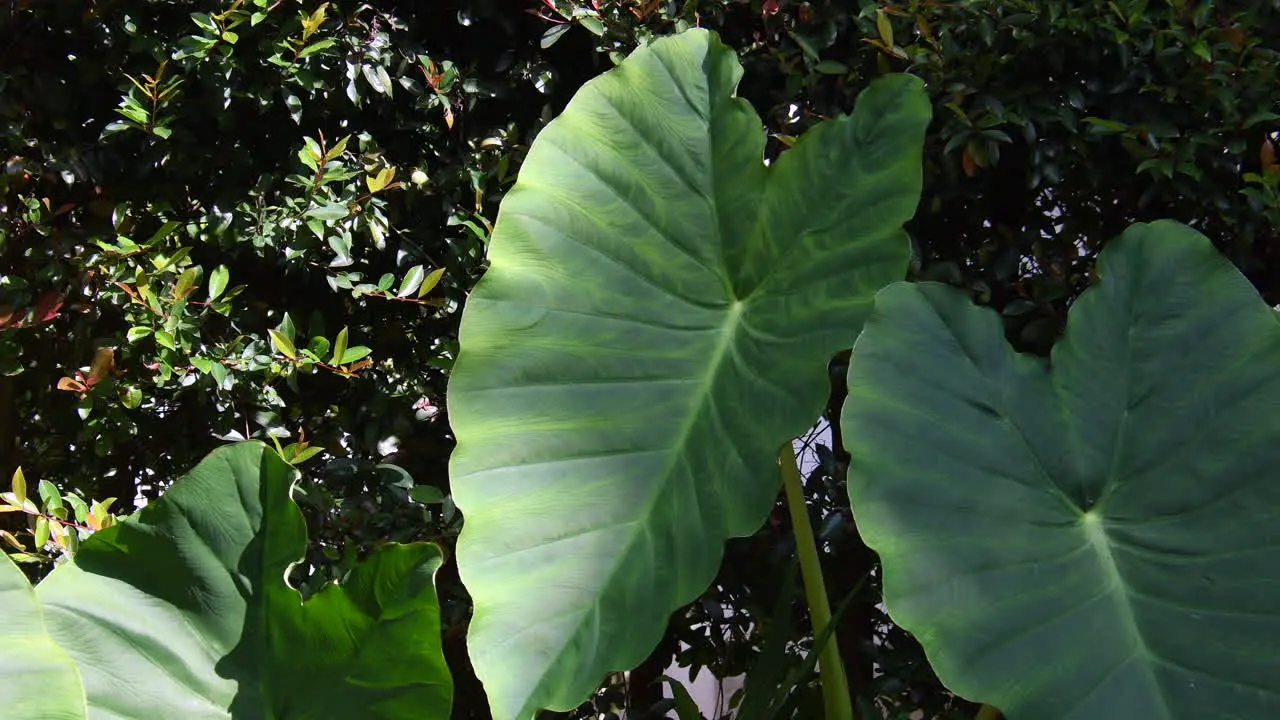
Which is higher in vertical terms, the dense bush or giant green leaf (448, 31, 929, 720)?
the dense bush

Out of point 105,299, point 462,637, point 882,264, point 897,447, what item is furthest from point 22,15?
point 897,447

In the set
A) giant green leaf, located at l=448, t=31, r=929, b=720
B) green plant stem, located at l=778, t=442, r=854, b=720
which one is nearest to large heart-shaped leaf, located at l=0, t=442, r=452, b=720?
giant green leaf, located at l=448, t=31, r=929, b=720

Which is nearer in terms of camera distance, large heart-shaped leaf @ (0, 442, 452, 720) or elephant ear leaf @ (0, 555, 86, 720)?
elephant ear leaf @ (0, 555, 86, 720)

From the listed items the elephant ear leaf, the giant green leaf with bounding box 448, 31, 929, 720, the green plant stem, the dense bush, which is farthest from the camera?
the dense bush

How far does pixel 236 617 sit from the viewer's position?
3.29ft

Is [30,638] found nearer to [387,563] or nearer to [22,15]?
[387,563]

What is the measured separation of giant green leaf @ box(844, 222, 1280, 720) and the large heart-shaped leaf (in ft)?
1.39

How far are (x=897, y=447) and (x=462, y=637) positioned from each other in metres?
1.02

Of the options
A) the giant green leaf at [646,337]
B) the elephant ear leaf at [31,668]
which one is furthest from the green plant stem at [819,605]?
the elephant ear leaf at [31,668]

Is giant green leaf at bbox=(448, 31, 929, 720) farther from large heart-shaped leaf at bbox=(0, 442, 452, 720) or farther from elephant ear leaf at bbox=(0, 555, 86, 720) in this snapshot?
elephant ear leaf at bbox=(0, 555, 86, 720)

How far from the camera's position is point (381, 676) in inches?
38.5

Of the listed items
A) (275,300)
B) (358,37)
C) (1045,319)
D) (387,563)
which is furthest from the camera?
(275,300)

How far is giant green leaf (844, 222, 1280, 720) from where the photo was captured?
0.83 m

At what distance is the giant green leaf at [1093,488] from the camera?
0.83m
